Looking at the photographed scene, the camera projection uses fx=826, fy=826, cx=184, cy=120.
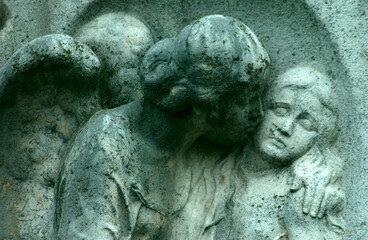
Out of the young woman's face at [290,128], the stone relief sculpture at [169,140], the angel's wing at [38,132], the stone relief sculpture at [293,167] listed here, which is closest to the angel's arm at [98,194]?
the stone relief sculpture at [169,140]

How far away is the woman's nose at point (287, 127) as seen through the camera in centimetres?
288

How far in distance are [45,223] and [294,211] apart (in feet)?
2.93

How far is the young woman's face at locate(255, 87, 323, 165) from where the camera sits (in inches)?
113

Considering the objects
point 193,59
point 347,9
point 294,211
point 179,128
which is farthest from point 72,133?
point 347,9

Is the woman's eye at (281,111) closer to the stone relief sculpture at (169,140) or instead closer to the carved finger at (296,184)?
the stone relief sculpture at (169,140)

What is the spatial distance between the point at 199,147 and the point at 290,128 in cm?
35

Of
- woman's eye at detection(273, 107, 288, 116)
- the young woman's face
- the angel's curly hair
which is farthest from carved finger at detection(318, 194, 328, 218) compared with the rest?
the angel's curly hair

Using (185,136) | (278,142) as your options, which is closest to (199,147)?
(185,136)

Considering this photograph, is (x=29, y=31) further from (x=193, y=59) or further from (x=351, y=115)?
(x=351, y=115)

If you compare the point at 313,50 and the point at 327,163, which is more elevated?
the point at 313,50

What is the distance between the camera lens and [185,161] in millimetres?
3002

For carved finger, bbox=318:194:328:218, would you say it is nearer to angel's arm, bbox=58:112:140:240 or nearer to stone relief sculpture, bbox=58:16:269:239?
stone relief sculpture, bbox=58:16:269:239

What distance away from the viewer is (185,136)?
2.93m

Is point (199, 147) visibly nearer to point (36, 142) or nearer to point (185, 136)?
point (185, 136)
